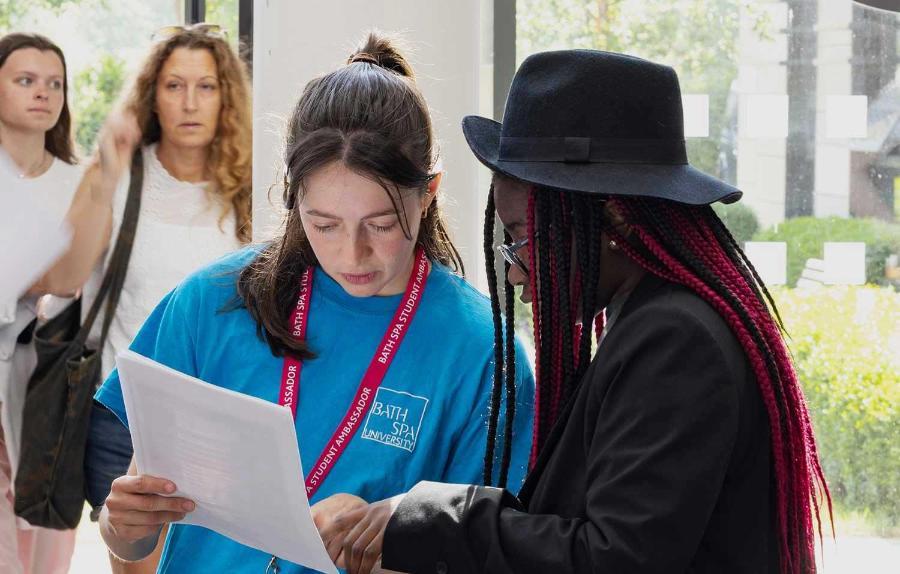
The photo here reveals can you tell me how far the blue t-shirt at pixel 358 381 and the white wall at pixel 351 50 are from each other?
1.13 meters

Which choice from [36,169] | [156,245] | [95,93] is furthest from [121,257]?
[95,93]

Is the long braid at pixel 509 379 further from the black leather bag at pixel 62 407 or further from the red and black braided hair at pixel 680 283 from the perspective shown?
the black leather bag at pixel 62 407

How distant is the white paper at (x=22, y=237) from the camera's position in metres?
3.69

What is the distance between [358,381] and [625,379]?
1.99 feet

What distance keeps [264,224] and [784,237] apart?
6.08ft

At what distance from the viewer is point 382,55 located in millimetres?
1951

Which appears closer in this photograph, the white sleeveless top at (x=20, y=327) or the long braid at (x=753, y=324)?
the long braid at (x=753, y=324)

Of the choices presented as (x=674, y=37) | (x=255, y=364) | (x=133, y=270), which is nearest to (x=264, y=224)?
(x=133, y=270)

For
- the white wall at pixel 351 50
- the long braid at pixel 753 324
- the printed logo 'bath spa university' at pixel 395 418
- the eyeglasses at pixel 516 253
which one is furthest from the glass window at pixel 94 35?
the long braid at pixel 753 324

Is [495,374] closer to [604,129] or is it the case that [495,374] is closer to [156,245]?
[604,129]

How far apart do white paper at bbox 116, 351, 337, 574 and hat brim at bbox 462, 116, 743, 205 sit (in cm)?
40

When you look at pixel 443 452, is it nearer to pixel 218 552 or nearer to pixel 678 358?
pixel 218 552

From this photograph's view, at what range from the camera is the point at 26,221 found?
147 inches

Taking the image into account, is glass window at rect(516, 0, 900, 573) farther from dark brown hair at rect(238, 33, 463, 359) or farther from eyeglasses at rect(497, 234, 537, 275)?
eyeglasses at rect(497, 234, 537, 275)
